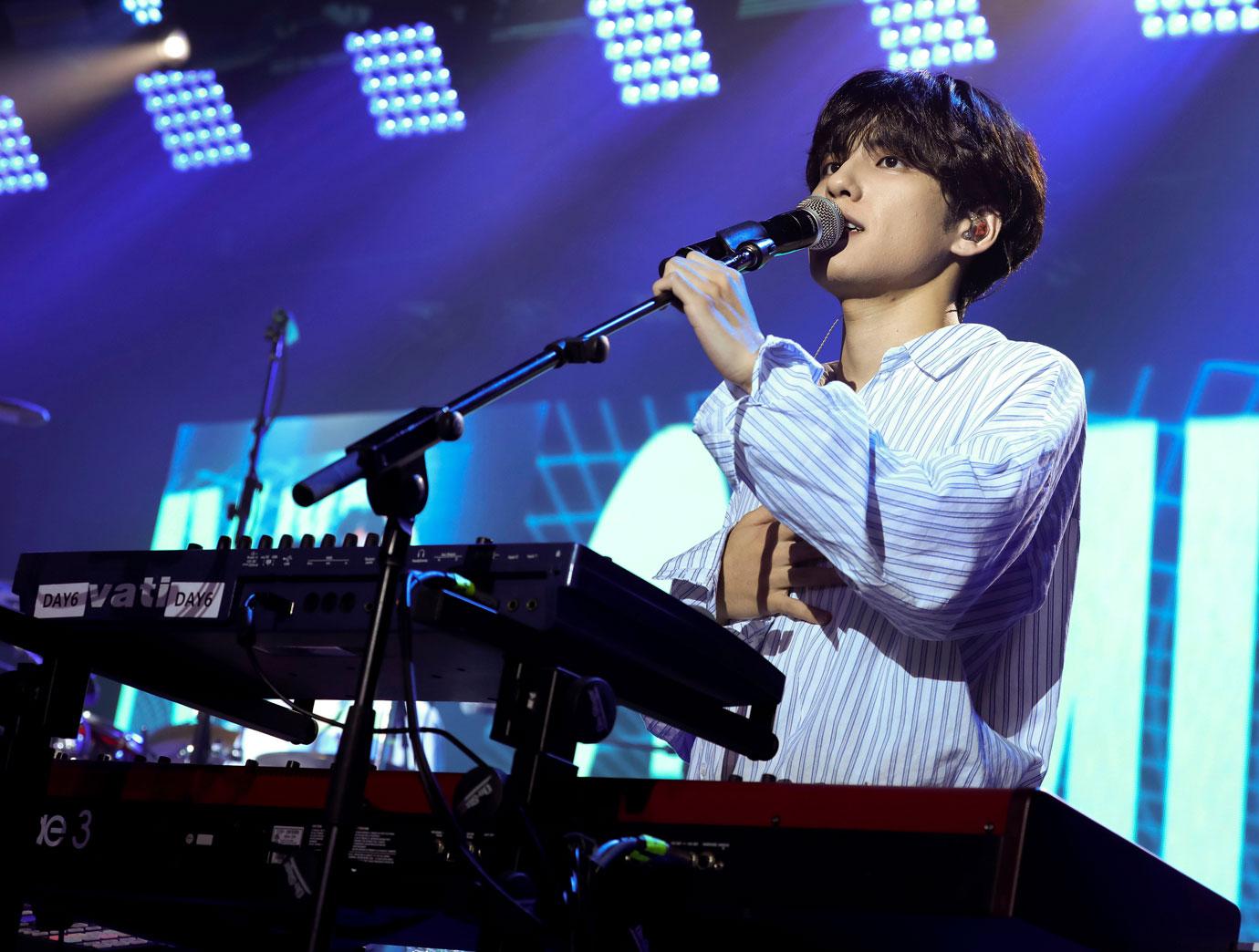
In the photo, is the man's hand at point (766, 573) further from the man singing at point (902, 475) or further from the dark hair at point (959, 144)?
the dark hair at point (959, 144)

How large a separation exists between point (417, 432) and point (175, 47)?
5504 mm

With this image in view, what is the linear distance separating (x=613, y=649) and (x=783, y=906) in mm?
268

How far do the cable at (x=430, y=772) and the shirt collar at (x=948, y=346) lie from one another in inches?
31.7

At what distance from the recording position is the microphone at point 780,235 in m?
1.46

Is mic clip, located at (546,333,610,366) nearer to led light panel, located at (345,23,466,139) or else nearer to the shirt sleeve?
the shirt sleeve

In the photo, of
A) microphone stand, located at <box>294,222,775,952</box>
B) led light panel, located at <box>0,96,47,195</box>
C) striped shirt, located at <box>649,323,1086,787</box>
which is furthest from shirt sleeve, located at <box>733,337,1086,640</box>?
led light panel, located at <box>0,96,47,195</box>

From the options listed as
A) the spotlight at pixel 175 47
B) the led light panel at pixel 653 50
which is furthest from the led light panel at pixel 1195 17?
the spotlight at pixel 175 47

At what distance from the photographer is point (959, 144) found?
1.87 metres

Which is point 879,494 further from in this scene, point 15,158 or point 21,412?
point 15,158

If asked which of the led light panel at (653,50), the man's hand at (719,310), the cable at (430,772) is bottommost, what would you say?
the cable at (430,772)

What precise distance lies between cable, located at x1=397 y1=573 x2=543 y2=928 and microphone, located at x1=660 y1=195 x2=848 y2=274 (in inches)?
17.6

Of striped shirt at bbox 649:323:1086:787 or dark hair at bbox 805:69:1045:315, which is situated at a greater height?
dark hair at bbox 805:69:1045:315

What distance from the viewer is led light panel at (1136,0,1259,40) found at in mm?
4246

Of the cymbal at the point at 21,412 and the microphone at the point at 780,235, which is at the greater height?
the cymbal at the point at 21,412
